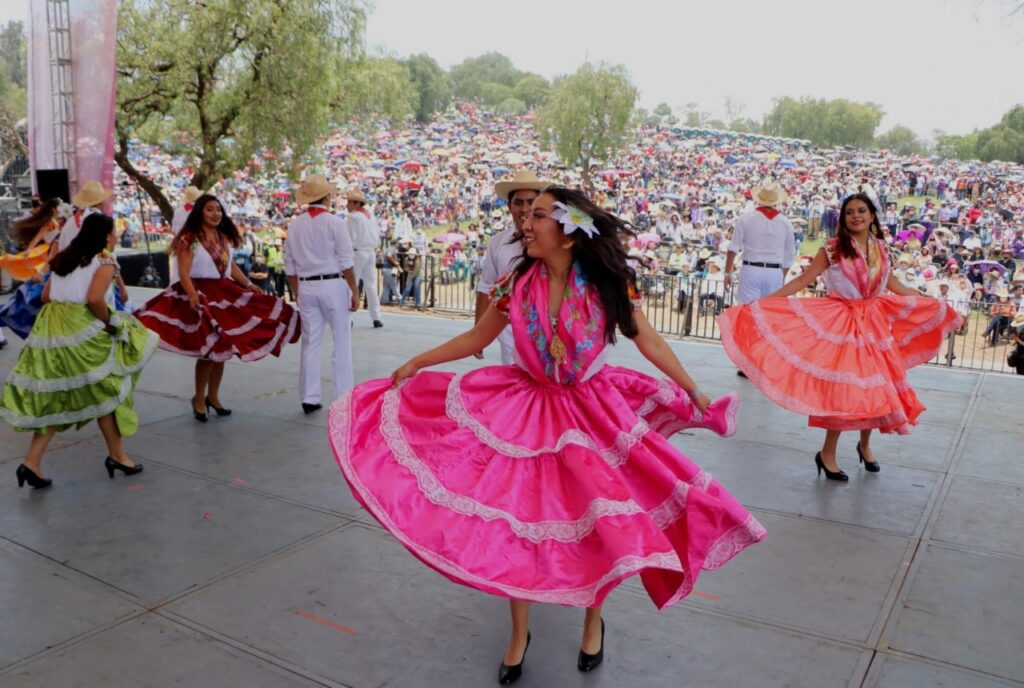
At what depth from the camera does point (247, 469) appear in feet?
17.5

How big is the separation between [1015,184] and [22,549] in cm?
4304

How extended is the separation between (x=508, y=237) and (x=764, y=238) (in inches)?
143

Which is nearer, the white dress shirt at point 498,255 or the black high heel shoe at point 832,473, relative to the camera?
the black high heel shoe at point 832,473

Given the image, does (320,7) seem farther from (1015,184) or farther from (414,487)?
(1015,184)

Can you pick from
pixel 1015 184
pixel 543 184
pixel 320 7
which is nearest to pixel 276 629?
pixel 543 184

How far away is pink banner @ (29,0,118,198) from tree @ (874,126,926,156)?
265 feet

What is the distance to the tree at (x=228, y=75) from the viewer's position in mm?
16406

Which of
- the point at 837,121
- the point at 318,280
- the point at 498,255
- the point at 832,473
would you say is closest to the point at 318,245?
the point at 318,280

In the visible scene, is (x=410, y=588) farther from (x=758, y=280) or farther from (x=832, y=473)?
(x=758, y=280)

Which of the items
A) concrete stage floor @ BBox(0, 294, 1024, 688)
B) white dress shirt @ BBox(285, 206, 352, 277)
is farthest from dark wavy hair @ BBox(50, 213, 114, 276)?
white dress shirt @ BBox(285, 206, 352, 277)

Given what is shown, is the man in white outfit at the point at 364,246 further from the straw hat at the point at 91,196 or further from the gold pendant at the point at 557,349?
the gold pendant at the point at 557,349

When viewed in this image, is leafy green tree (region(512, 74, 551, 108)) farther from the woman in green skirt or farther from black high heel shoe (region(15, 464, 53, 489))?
black high heel shoe (region(15, 464, 53, 489))

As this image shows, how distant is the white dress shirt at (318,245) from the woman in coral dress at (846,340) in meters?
2.86

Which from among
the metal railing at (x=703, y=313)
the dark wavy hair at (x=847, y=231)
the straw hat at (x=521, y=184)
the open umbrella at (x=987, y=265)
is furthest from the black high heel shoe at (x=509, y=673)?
the open umbrella at (x=987, y=265)
